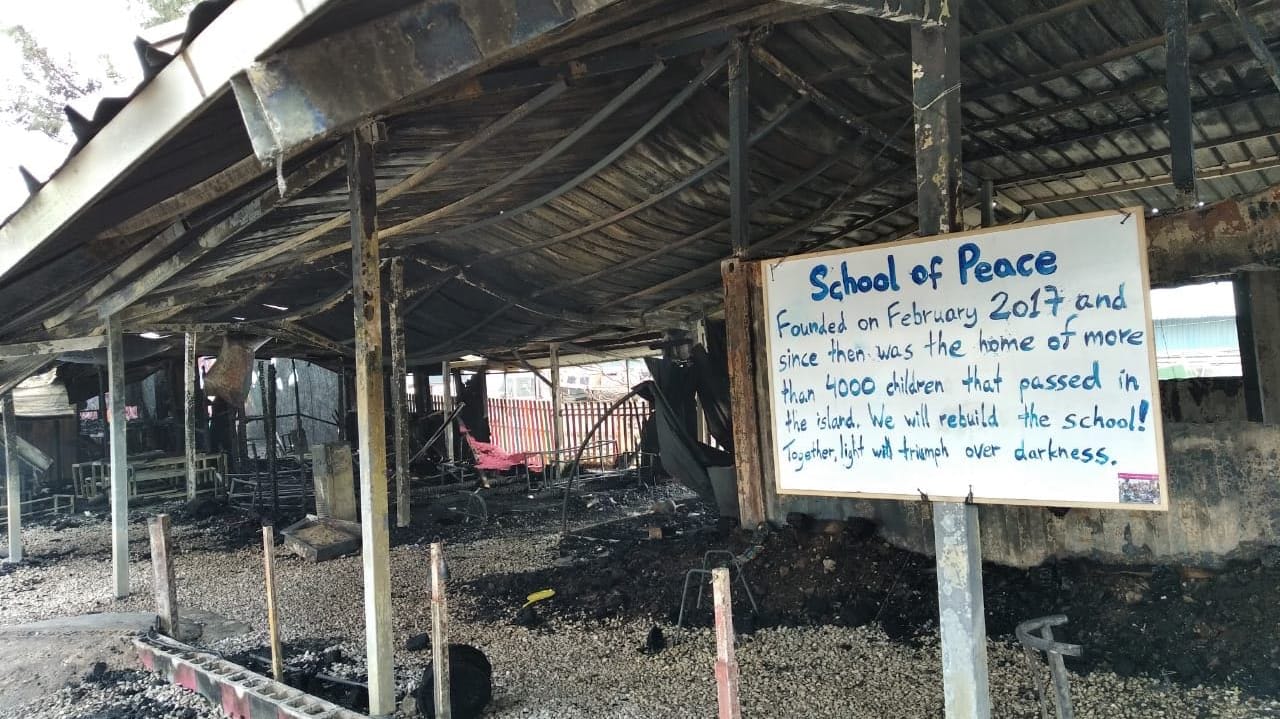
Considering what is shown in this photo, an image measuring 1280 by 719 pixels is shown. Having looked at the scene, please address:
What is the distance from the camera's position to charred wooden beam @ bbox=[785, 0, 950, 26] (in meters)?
1.90

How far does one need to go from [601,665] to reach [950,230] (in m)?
3.30

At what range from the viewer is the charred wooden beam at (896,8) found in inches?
74.9

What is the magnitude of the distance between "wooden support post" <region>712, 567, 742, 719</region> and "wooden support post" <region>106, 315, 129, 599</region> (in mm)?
6944

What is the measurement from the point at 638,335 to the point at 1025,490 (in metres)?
10.8

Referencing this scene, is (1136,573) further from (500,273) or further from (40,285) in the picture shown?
(40,285)

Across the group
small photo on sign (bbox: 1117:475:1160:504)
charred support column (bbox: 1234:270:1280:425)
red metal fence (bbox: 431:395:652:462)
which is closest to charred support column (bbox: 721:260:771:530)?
charred support column (bbox: 1234:270:1280:425)

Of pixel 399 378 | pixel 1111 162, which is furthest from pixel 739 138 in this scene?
pixel 399 378

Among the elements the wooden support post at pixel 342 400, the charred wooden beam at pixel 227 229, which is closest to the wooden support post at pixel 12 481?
the charred wooden beam at pixel 227 229

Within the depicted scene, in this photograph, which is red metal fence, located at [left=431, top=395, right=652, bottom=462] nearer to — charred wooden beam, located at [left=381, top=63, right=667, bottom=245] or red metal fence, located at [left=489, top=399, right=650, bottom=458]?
red metal fence, located at [left=489, top=399, right=650, bottom=458]

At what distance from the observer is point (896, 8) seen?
2.03m

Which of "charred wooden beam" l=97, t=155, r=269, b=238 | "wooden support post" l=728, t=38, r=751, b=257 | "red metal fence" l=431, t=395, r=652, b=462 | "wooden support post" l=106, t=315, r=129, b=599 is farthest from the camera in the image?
"red metal fence" l=431, t=395, r=652, b=462

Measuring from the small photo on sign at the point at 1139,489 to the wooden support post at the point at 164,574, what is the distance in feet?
18.0

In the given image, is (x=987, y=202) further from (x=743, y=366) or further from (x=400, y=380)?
(x=400, y=380)

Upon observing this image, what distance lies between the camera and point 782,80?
4438 millimetres
